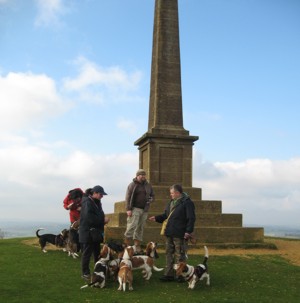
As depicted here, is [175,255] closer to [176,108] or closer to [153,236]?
[153,236]

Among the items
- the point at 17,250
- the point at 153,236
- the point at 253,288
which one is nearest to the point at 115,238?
the point at 153,236

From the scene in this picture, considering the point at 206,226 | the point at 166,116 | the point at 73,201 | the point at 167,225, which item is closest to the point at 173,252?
the point at 167,225

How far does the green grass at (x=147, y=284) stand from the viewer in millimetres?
8164

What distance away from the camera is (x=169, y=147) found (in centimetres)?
1747

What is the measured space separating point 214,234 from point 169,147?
3.94 meters

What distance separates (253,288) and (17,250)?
7720mm

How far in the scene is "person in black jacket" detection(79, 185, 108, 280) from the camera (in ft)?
30.6

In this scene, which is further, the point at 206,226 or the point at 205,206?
the point at 205,206

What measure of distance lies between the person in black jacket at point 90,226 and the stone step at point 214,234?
5344mm

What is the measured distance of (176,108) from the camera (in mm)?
17984

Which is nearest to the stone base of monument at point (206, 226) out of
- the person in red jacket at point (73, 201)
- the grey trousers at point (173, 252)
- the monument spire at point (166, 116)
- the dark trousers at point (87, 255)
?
the monument spire at point (166, 116)

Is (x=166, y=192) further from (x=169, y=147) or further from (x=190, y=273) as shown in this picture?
(x=190, y=273)

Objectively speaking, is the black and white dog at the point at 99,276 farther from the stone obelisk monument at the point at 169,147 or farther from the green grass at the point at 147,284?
the stone obelisk monument at the point at 169,147

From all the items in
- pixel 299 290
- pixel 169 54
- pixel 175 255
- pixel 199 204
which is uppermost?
pixel 169 54
